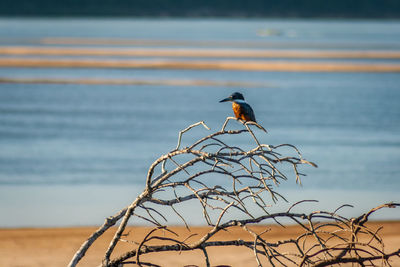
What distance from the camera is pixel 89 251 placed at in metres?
9.41

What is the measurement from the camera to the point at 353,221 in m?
5.60

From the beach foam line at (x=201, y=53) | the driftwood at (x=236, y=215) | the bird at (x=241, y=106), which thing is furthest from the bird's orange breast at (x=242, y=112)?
the beach foam line at (x=201, y=53)

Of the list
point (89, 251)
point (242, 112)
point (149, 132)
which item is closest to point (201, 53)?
point (149, 132)

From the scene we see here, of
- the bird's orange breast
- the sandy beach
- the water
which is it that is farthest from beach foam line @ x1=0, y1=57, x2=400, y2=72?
the bird's orange breast

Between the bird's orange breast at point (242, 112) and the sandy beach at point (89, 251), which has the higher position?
the bird's orange breast at point (242, 112)

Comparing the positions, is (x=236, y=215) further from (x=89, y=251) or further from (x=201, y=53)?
(x=201, y=53)

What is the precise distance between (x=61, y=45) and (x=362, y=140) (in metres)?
42.9

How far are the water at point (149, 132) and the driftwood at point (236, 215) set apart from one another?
807 millimetres

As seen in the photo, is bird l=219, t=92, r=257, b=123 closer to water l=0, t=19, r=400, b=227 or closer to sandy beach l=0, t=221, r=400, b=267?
sandy beach l=0, t=221, r=400, b=267

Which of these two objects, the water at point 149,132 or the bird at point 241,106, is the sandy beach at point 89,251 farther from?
the bird at point 241,106

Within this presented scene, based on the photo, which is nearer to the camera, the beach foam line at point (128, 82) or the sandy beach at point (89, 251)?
the sandy beach at point (89, 251)

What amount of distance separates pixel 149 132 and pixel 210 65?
23.3 m

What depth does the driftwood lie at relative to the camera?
537 cm

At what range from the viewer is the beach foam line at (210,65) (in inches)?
1646
